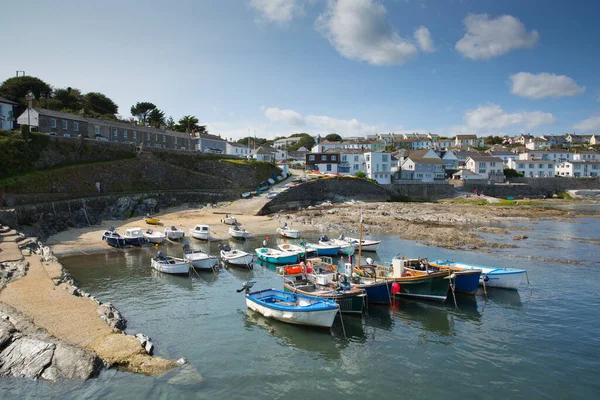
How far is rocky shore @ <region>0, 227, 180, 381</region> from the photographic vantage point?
43.7ft

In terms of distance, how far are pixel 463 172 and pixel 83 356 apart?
94.2 metres

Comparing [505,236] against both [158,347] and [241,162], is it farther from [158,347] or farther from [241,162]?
[241,162]

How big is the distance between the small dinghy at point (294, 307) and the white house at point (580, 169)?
109907 mm

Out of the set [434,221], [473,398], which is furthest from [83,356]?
[434,221]

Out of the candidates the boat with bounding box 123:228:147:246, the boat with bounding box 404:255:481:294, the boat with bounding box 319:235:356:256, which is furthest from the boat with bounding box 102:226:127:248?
the boat with bounding box 404:255:481:294

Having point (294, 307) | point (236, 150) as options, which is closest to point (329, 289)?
point (294, 307)

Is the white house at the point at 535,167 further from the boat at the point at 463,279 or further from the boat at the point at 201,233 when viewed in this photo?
the boat at the point at 463,279

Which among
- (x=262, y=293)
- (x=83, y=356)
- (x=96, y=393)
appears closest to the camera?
(x=96, y=393)

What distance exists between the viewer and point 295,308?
1848 cm

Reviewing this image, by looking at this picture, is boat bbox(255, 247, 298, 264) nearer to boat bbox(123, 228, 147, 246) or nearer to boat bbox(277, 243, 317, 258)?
boat bbox(277, 243, 317, 258)

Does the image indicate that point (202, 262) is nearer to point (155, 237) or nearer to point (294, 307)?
point (155, 237)

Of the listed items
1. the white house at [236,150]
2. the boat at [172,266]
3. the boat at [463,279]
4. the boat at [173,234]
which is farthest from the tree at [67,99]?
the boat at [463,279]

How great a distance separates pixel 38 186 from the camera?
138 ft

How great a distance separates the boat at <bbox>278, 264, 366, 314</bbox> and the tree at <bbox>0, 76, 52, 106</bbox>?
72228 millimetres
